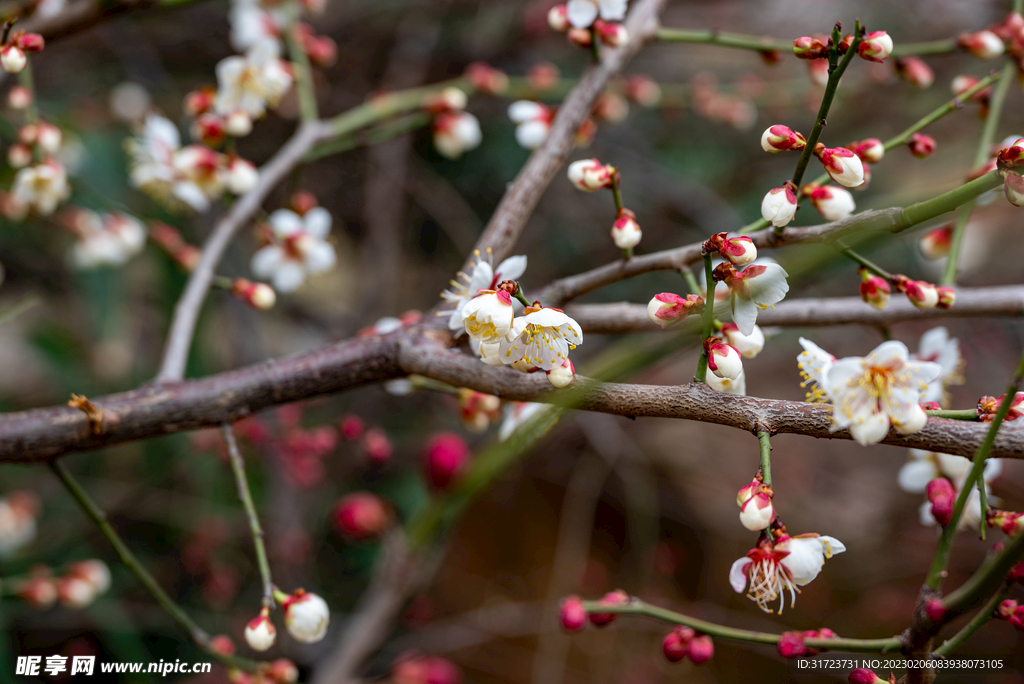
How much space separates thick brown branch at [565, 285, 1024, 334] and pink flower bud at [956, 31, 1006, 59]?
0.30 m

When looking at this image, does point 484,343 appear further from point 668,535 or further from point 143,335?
point 143,335

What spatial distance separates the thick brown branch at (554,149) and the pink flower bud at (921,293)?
372 mm

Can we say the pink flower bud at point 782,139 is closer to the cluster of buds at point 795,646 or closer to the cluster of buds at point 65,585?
the cluster of buds at point 795,646

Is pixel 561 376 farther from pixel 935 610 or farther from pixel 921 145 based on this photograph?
pixel 921 145

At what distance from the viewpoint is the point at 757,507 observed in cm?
44

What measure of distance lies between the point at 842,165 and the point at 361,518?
100cm

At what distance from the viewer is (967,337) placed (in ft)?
5.98

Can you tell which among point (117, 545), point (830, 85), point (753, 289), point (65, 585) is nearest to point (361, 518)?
point (65, 585)

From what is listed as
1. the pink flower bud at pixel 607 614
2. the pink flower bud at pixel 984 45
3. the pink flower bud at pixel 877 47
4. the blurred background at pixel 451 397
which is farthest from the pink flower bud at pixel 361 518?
the pink flower bud at pixel 984 45

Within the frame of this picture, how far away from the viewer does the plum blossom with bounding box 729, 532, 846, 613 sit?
0.47 metres

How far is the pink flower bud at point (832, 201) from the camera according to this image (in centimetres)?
55

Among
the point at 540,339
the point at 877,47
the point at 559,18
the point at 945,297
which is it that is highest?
the point at 559,18

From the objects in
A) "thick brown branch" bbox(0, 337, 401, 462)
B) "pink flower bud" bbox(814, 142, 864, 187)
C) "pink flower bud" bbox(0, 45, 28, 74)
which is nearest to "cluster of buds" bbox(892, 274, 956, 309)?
"pink flower bud" bbox(814, 142, 864, 187)

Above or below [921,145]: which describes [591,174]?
below
